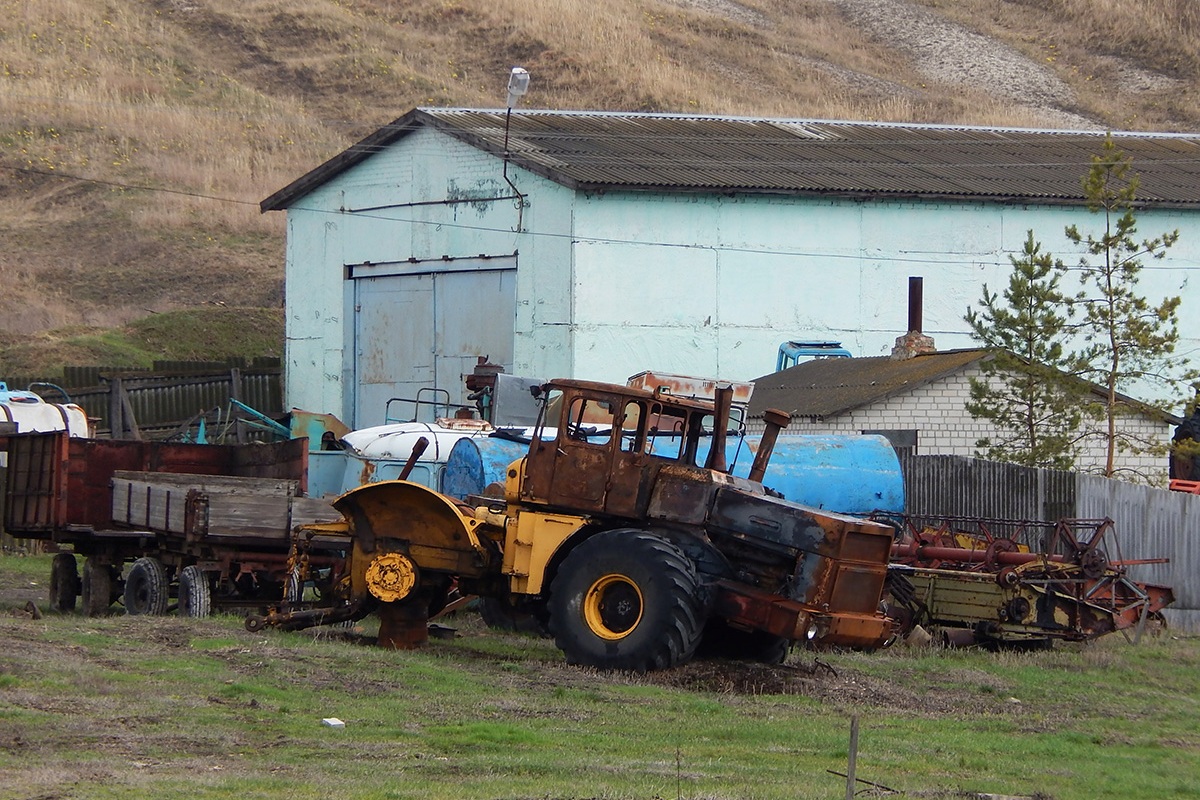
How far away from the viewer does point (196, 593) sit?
17406 millimetres

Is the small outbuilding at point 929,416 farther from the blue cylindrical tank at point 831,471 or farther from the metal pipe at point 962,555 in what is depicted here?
the metal pipe at point 962,555

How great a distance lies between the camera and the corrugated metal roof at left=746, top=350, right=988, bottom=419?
26.3 m

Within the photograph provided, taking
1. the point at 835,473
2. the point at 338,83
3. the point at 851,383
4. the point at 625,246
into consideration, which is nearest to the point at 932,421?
the point at 851,383

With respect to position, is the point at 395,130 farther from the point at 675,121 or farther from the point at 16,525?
the point at 16,525

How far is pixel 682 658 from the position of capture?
13.8 metres

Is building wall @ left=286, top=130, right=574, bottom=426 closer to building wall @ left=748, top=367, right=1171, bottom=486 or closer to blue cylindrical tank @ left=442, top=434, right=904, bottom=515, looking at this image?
building wall @ left=748, top=367, right=1171, bottom=486

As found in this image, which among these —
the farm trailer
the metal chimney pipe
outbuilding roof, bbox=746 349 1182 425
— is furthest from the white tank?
the metal chimney pipe

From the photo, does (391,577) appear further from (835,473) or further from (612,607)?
(835,473)

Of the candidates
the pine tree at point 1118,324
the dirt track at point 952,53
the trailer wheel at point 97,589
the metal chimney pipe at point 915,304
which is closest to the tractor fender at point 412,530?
the trailer wheel at point 97,589

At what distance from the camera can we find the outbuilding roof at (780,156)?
3388cm

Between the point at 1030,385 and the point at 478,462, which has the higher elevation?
the point at 1030,385

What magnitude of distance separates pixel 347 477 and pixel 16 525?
5057 millimetres

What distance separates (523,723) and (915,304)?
905 inches

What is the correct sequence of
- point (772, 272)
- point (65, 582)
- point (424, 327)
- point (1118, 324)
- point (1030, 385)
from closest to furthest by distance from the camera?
1. point (65, 582)
2. point (1030, 385)
3. point (1118, 324)
4. point (772, 272)
5. point (424, 327)
